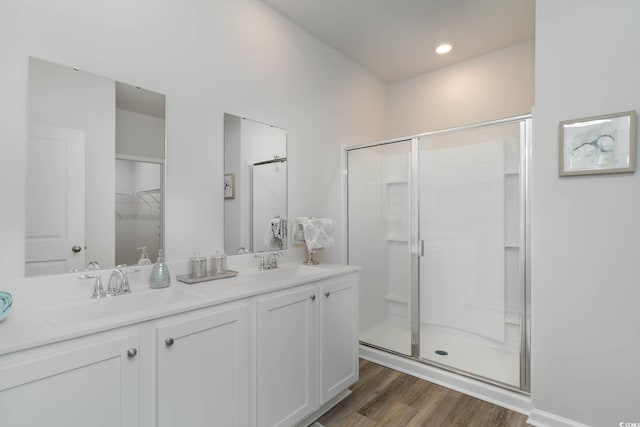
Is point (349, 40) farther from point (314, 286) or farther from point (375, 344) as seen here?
point (375, 344)

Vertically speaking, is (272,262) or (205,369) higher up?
(272,262)

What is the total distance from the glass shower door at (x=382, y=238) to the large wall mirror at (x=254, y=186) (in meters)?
0.84

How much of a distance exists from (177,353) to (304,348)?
29.2 inches

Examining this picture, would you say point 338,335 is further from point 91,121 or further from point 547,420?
point 91,121

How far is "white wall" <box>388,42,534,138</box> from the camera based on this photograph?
285 centimetres

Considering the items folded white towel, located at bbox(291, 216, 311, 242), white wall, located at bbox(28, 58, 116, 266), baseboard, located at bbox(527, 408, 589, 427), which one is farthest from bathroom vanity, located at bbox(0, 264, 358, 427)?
baseboard, located at bbox(527, 408, 589, 427)

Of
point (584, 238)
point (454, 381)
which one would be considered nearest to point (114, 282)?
point (454, 381)

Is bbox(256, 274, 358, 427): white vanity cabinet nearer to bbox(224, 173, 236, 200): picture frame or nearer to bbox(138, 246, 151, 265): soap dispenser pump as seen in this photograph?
bbox(138, 246, 151, 265): soap dispenser pump

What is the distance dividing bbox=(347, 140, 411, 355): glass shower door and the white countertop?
1.20 meters

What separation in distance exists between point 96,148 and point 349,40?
222 cm

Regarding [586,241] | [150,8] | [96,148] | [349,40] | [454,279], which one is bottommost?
[454,279]

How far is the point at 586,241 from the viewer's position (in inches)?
66.1

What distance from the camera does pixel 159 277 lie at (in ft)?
5.09

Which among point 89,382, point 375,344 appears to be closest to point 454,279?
point 375,344
